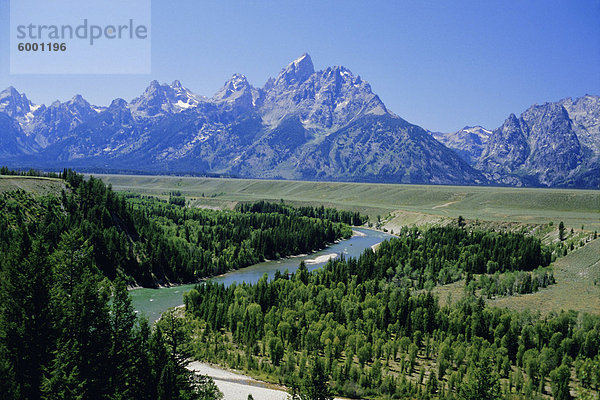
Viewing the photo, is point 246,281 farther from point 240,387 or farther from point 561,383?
point 561,383

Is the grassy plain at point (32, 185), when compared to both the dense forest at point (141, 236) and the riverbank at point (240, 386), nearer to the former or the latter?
the dense forest at point (141, 236)

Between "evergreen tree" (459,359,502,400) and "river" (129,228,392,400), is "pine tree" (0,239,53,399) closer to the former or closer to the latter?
"river" (129,228,392,400)

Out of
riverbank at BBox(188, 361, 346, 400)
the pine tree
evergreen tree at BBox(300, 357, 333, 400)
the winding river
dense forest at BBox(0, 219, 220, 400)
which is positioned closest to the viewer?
dense forest at BBox(0, 219, 220, 400)

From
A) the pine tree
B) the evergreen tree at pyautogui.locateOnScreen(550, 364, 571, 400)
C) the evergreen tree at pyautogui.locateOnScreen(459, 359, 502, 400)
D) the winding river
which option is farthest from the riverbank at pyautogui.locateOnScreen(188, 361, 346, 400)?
the evergreen tree at pyautogui.locateOnScreen(550, 364, 571, 400)

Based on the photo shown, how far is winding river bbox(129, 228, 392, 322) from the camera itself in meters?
88.2

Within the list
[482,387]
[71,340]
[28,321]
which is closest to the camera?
[28,321]

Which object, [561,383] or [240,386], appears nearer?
[561,383]

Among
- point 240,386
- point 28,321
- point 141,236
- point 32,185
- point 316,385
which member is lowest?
point 240,386

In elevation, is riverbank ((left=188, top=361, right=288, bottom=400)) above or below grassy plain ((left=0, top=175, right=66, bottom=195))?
below

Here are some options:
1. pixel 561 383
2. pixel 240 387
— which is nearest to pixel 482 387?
pixel 561 383

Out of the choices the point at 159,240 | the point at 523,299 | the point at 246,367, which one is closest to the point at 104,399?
the point at 246,367

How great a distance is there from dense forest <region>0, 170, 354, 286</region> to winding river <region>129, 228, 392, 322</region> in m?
4.25

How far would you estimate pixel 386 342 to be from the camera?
210 feet

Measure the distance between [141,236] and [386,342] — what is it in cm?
8415
